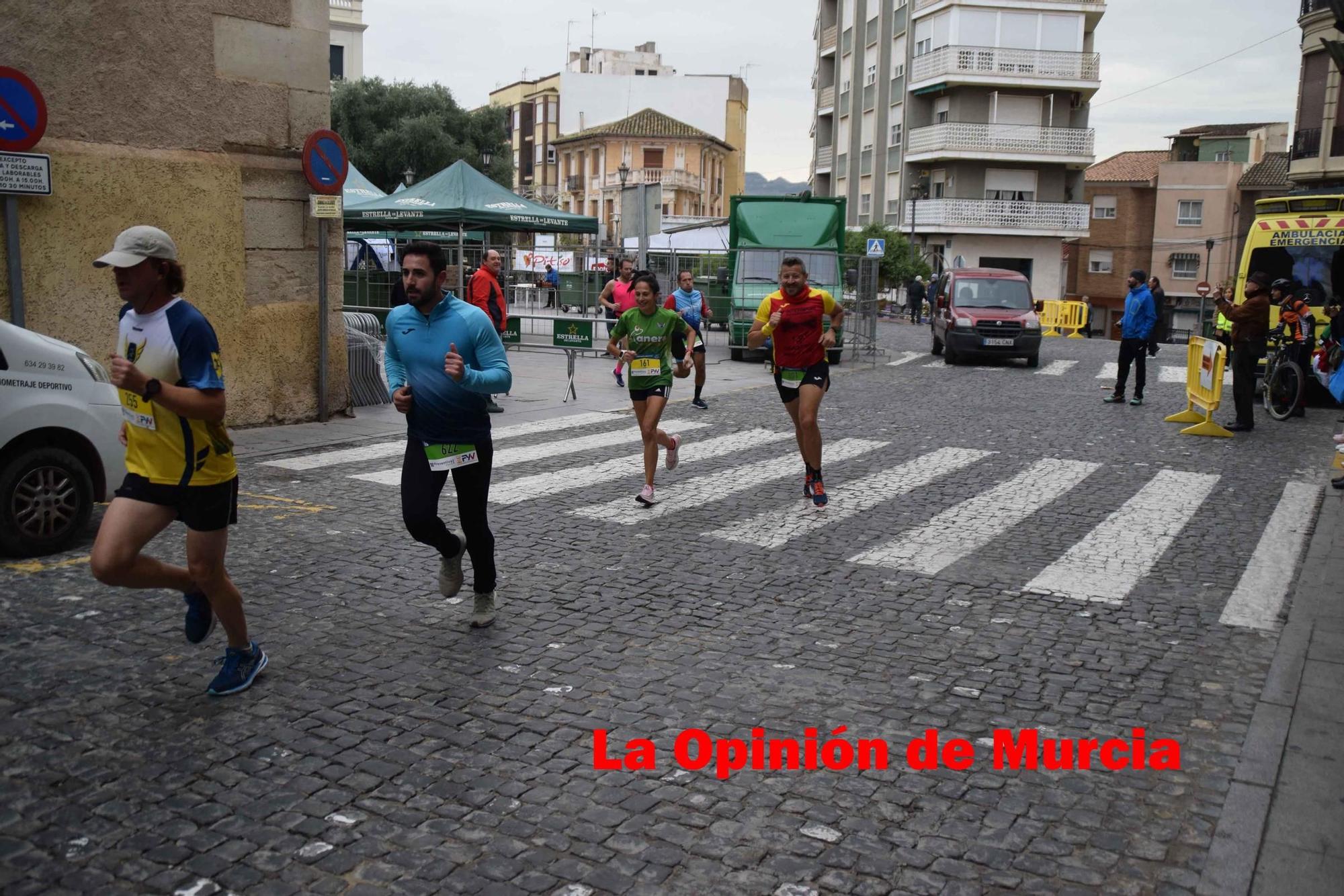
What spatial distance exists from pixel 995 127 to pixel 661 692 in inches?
2031

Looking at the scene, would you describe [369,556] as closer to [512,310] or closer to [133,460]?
[133,460]

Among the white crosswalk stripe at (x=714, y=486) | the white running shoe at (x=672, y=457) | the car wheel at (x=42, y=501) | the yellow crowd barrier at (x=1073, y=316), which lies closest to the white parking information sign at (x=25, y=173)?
the car wheel at (x=42, y=501)

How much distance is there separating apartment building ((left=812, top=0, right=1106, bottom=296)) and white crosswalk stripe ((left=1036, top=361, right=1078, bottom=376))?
27.1m

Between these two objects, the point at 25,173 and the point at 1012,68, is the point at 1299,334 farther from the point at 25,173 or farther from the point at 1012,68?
the point at 1012,68

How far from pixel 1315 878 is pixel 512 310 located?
2590 cm

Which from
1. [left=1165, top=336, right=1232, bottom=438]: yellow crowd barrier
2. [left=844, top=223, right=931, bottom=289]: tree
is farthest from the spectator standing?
[left=844, top=223, right=931, bottom=289]: tree

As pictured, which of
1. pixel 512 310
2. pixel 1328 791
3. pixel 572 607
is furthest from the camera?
pixel 512 310

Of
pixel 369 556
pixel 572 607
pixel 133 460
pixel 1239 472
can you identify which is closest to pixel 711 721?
pixel 572 607

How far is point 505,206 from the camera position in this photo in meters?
20.6

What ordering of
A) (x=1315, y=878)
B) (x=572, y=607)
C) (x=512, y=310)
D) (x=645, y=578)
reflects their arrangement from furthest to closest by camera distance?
(x=512, y=310)
(x=645, y=578)
(x=572, y=607)
(x=1315, y=878)

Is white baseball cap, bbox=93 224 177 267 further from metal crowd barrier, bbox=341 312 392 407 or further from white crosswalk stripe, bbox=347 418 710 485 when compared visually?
metal crowd barrier, bbox=341 312 392 407

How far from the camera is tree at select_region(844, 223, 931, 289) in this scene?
47.3m

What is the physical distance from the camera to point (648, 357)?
938cm

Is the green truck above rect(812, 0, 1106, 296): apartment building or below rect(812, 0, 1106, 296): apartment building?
below
